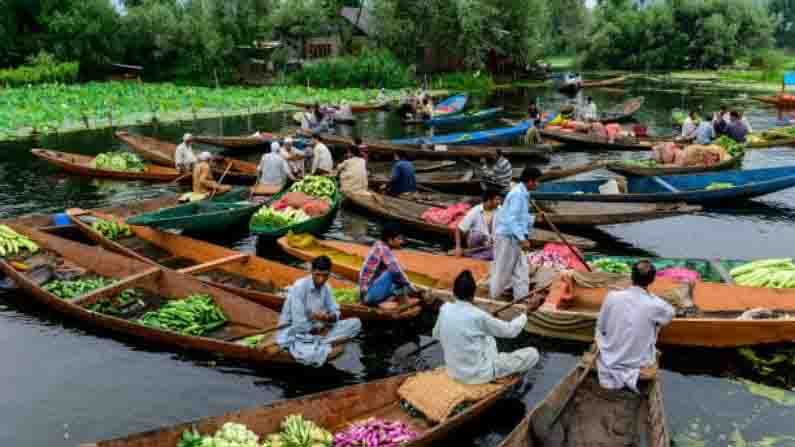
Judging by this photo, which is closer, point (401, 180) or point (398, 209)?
point (398, 209)

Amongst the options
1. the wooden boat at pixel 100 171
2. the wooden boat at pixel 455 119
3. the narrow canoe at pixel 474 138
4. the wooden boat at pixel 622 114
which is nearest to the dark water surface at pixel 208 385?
the wooden boat at pixel 100 171

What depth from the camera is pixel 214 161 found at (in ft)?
61.5

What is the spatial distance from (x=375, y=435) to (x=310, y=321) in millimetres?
1863

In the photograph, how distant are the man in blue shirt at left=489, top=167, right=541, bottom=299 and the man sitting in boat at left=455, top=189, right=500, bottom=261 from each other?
52.4 inches

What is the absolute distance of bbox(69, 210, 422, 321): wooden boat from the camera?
30.2 feet

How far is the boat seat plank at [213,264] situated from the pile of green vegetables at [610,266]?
5229 mm

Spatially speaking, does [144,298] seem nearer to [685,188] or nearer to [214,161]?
[214,161]

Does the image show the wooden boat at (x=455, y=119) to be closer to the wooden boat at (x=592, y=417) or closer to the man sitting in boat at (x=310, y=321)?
the man sitting in boat at (x=310, y=321)

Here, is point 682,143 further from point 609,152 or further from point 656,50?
point 656,50

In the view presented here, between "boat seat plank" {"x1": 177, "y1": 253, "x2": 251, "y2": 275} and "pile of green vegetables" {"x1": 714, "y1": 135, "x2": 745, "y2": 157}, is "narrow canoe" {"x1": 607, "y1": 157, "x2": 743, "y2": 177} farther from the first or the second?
"boat seat plank" {"x1": 177, "y1": 253, "x2": 251, "y2": 275}

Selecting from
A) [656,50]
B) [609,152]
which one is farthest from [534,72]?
[609,152]

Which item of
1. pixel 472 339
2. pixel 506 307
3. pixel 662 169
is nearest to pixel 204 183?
pixel 506 307

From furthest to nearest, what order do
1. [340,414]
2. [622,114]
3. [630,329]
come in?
[622,114] < [340,414] < [630,329]

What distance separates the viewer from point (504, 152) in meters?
20.6
